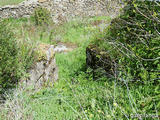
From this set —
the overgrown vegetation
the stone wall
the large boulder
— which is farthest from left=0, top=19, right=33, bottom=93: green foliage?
the stone wall

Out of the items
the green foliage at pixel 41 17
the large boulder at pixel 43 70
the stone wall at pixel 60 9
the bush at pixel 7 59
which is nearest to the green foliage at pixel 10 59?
the bush at pixel 7 59

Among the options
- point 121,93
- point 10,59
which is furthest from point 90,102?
point 10,59

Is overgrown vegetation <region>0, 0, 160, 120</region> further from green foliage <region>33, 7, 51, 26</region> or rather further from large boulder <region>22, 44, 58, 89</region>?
green foliage <region>33, 7, 51, 26</region>

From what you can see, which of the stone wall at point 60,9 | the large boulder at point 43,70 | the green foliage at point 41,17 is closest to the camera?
the large boulder at point 43,70

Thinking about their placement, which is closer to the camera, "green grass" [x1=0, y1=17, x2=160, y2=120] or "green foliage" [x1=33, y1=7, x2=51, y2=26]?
"green grass" [x1=0, y1=17, x2=160, y2=120]

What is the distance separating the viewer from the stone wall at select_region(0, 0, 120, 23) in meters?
10.1

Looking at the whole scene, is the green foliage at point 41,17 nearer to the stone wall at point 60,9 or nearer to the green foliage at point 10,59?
the stone wall at point 60,9

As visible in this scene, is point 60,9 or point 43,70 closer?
point 43,70

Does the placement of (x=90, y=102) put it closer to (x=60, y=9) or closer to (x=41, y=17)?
(x=41, y=17)

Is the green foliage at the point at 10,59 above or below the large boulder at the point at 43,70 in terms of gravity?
above

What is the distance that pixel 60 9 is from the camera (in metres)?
10.5

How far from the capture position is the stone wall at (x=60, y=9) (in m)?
10.1

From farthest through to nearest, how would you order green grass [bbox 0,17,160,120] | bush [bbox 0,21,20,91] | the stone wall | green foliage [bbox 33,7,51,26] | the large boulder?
the stone wall
green foliage [bbox 33,7,51,26]
the large boulder
bush [bbox 0,21,20,91]
green grass [bbox 0,17,160,120]

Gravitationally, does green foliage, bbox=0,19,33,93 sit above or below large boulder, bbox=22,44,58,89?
above
